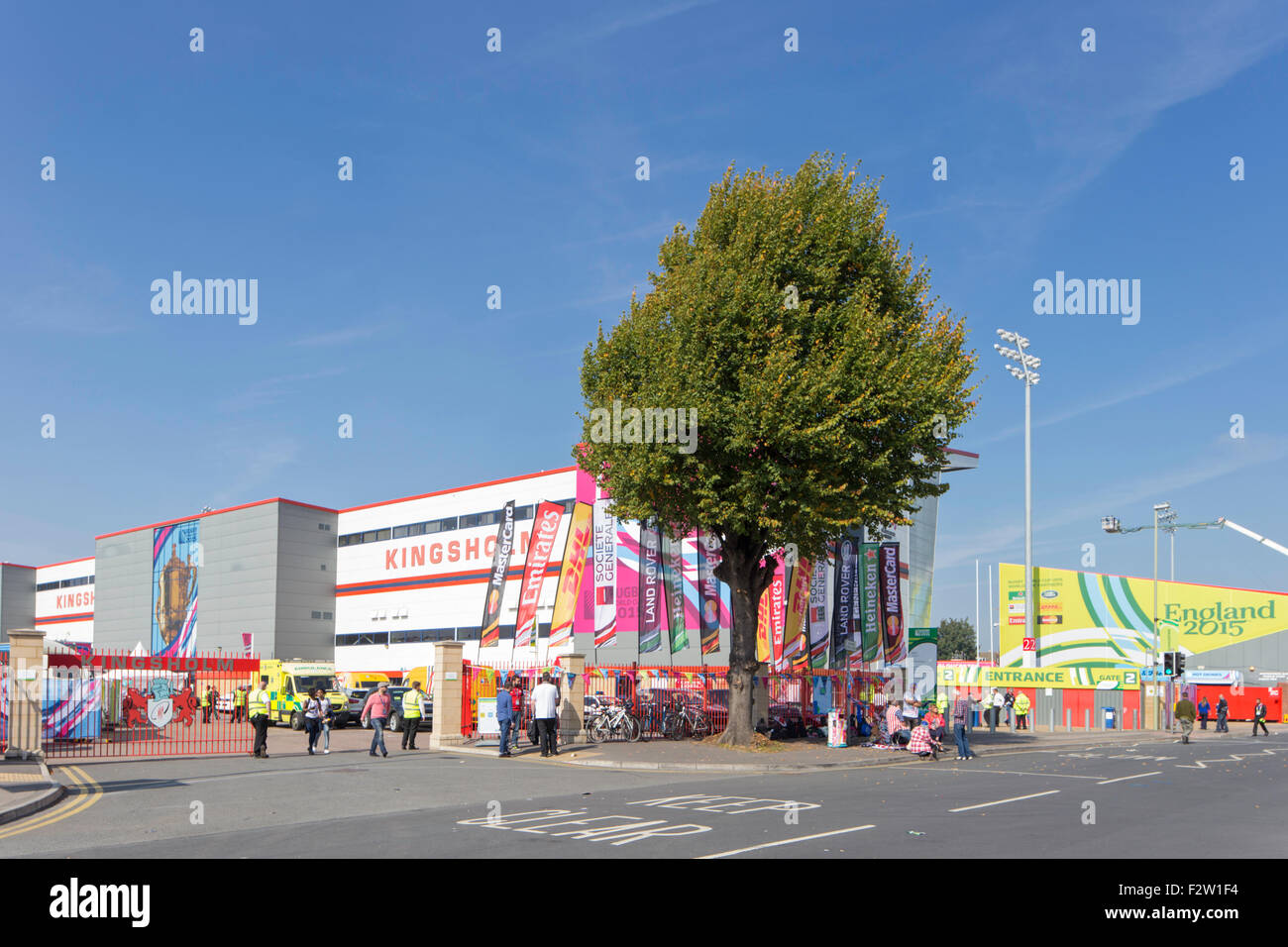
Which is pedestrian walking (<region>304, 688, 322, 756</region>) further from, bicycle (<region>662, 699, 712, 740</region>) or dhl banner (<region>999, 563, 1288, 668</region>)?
dhl banner (<region>999, 563, 1288, 668</region>)

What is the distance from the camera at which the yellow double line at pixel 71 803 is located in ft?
42.2

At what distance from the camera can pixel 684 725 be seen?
28.8 m

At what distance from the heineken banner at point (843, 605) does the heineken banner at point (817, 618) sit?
356 mm

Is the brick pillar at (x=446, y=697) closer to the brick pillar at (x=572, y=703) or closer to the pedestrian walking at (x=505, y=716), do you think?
the brick pillar at (x=572, y=703)

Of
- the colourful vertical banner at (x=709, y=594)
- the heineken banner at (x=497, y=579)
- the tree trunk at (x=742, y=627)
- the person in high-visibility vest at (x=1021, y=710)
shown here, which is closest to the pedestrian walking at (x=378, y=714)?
the tree trunk at (x=742, y=627)

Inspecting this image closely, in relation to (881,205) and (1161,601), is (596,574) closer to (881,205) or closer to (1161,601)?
(881,205)

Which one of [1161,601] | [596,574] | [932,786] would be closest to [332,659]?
[596,574]

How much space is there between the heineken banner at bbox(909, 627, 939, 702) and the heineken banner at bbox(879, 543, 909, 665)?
702 mm

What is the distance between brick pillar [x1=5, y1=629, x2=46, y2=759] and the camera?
22.2 meters

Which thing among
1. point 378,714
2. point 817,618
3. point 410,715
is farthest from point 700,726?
point 378,714

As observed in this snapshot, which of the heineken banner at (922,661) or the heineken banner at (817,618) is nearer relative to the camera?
the heineken banner at (922,661)

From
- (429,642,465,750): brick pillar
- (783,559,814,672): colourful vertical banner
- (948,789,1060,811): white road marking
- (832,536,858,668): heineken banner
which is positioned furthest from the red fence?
(948,789,1060,811): white road marking
